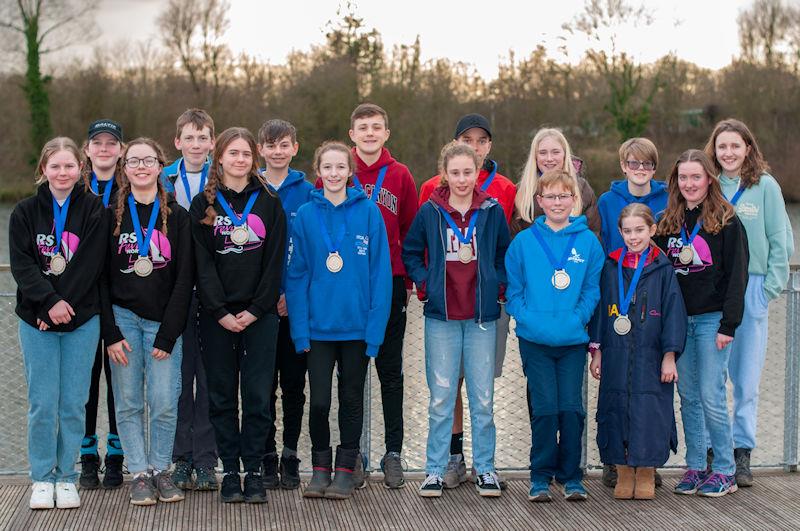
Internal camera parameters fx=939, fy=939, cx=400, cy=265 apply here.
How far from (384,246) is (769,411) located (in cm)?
602

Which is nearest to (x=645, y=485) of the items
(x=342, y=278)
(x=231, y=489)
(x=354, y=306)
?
(x=354, y=306)

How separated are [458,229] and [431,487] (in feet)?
4.24

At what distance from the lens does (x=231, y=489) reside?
4.50 m

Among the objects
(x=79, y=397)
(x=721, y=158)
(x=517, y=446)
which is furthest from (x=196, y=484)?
(x=517, y=446)

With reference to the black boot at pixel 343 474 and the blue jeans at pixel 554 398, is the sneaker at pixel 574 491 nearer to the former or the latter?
the blue jeans at pixel 554 398

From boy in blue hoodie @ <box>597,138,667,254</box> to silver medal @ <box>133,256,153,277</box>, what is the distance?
2.33 m

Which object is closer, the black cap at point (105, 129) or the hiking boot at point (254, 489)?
the hiking boot at point (254, 489)

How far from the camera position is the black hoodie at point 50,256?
167 inches

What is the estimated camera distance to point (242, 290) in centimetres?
439

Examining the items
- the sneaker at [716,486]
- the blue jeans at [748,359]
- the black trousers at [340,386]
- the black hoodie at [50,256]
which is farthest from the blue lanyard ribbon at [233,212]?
the sneaker at [716,486]

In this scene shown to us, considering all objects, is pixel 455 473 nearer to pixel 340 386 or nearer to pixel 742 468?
pixel 340 386

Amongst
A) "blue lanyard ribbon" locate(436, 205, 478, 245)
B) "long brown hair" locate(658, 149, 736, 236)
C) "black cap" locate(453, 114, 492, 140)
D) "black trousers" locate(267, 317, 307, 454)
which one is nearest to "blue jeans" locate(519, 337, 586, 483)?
"blue lanyard ribbon" locate(436, 205, 478, 245)

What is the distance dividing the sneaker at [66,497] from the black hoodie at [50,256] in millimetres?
764

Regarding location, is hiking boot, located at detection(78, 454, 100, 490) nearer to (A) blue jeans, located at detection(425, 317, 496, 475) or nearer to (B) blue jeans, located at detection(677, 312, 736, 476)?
(A) blue jeans, located at detection(425, 317, 496, 475)
